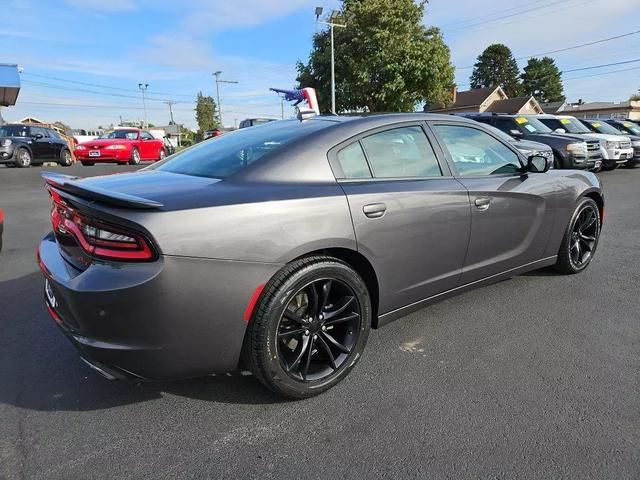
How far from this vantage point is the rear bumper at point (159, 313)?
1954 millimetres

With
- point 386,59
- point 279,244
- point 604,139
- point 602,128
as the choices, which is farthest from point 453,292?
point 386,59

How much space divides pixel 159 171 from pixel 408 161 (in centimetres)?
155

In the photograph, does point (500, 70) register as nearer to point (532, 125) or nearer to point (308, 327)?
point (532, 125)

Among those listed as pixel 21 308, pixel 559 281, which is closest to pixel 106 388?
pixel 21 308

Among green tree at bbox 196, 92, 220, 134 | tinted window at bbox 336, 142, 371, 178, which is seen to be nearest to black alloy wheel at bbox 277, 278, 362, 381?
tinted window at bbox 336, 142, 371, 178

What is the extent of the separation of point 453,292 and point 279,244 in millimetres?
1513

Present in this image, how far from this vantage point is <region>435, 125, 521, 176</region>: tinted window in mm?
3205

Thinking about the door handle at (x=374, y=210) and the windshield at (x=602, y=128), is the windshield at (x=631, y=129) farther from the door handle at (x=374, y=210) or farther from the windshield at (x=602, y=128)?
the door handle at (x=374, y=210)

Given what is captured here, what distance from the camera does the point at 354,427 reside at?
2.23 metres

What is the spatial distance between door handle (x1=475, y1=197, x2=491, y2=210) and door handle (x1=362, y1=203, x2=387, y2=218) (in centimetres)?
85

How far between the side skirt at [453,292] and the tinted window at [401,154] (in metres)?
0.80

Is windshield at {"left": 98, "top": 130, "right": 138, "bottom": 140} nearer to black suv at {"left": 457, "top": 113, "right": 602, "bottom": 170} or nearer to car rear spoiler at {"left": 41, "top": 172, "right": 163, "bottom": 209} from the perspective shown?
black suv at {"left": 457, "top": 113, "right": 602, "bottom": 170}

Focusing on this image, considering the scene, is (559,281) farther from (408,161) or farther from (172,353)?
Answer: (172,353)

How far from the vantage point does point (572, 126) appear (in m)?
13.8
